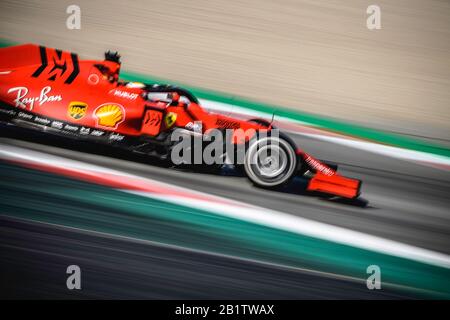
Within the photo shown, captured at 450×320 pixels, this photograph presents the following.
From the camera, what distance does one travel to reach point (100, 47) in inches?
420

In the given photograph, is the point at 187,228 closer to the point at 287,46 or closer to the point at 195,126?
the point at 195,126

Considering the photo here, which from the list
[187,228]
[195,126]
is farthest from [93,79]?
[187,228]

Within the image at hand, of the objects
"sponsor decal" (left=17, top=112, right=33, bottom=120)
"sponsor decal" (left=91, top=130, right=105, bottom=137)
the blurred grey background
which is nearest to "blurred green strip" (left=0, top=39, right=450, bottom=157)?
the blurred grey background

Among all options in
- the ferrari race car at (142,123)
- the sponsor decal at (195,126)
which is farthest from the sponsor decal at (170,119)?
the sponsor decal at (195,126)

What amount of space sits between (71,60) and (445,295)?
4.62 m

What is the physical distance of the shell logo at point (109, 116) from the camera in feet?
17.2

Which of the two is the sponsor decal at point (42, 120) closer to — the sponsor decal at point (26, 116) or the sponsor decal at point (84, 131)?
the sponsor decal at point (26, 116)

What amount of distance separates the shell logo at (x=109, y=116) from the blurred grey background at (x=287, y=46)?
481 centimetres

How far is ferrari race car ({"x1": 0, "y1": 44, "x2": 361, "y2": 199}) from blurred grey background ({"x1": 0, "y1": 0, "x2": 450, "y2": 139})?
4.42m

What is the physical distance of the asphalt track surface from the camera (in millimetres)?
3891

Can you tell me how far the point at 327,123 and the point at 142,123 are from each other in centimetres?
466

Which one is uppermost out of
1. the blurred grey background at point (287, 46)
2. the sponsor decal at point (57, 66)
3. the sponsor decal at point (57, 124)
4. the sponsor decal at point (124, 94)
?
the blurred grey background at point (287, 46)
